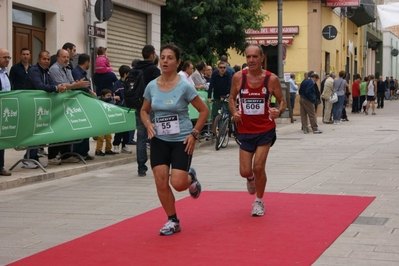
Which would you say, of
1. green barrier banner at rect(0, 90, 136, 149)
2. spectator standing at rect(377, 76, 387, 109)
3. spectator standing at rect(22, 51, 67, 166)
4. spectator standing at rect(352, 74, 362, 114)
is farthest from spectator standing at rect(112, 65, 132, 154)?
spectator standing at rect(377, 76, 387, 109)

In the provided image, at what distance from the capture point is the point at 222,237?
7094mm

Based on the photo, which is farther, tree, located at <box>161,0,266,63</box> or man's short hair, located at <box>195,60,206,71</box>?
tree, located at <box>161,0,266,63</box>

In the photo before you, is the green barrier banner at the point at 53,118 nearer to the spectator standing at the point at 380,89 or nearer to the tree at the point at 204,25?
the tree at the point at 204,25

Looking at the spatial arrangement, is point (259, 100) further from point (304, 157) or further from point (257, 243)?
point (304, 157)

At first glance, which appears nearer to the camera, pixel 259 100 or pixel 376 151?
pixel 259 100

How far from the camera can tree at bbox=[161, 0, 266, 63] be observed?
2716cm

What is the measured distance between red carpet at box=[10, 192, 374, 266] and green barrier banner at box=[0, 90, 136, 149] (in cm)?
320

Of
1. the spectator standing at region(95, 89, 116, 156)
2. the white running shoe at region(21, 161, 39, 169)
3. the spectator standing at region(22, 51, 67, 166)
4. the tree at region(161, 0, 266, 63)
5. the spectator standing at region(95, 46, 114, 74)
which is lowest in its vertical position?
the white running shoe at region(21, 161, 39, 169)

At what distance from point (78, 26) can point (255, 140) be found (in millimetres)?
12030

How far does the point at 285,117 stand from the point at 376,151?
1180cm

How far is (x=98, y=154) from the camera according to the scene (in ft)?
47.9

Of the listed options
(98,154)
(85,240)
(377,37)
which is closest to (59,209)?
(85,240)

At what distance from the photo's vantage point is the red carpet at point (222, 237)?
6238mm

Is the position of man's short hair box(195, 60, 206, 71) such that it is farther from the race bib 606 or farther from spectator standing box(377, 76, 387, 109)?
spectator standing box(377, 76, 387, 109)
